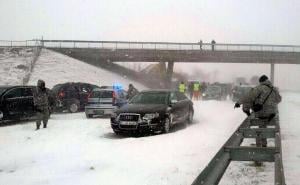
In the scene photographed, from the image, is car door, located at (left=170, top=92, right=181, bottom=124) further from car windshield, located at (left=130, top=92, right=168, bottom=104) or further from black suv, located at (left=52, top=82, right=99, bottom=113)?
black suv, located at (left=52, top=82, right=99, bottom=113)

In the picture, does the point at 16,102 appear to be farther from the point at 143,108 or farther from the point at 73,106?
the point at 73,106

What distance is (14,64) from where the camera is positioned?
58875 millimetres

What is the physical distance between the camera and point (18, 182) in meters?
8.52

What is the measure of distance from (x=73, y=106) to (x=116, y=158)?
615 inches

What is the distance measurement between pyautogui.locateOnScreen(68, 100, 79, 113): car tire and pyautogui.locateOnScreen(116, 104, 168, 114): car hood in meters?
10.0

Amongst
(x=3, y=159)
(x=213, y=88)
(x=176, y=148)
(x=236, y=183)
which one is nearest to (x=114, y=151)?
(x=176, y=148)

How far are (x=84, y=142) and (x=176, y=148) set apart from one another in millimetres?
2844

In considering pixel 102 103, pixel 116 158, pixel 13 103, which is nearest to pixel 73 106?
pixel 102 103

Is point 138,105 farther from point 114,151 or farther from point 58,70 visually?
point 58,70

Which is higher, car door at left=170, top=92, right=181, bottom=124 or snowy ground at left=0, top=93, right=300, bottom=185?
car door at left=170, top=92, right=181, bottom=124

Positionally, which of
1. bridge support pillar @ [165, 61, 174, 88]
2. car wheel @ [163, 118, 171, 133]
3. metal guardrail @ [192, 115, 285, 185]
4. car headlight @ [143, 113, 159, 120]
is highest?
bridge support pillar @ [165, 61, 174, 88]

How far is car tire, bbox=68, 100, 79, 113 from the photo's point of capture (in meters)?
25.8

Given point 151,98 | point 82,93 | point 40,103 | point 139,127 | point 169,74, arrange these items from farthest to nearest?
point 169,74 < point 82,93 < point 151,98 < point 40,103 < point 139,127

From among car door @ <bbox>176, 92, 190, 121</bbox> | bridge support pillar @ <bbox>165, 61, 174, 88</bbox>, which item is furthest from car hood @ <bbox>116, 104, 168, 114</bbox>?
bridge support pillar @ <bbox>165, 61, 174, 88</bbox>
